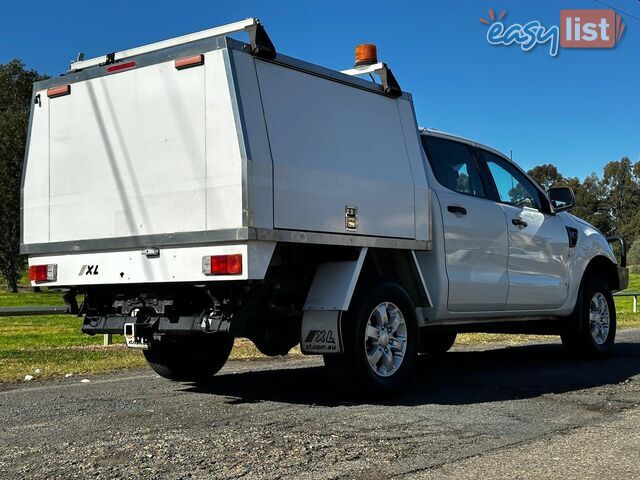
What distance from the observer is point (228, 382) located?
7086mm

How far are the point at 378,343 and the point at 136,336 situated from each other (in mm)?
1826

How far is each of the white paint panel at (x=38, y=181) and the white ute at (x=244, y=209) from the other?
14 mm

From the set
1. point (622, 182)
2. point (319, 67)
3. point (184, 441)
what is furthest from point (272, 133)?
point (622, 182)

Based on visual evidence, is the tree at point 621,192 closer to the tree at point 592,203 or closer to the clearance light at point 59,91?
the tree at point 592,203

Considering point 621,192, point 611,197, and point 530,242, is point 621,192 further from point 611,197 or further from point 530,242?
point 530,242

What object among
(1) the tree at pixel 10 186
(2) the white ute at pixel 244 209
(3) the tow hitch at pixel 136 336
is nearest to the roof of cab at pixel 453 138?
(2) the white ute at pixel 244 209

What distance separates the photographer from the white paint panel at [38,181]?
6238mm

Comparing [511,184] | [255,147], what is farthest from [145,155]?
[511,184]

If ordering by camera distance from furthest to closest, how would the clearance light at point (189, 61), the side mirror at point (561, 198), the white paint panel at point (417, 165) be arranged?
the side mirror at point (561, 198)
the white paint panel at point (417, 165)
the clearance light at point (189, 61)

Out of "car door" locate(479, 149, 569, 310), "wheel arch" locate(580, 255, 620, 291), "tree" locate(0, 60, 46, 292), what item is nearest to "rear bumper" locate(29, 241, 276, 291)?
"car door" locate(479, 149, 569, 310)

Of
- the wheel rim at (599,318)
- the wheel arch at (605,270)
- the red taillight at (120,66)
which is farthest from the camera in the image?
the wheel arch at (605,270)

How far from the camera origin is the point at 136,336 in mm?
5703

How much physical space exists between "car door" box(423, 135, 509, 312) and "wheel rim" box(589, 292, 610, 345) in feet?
6.21

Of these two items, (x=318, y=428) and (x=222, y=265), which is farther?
(x=222, y=265)
